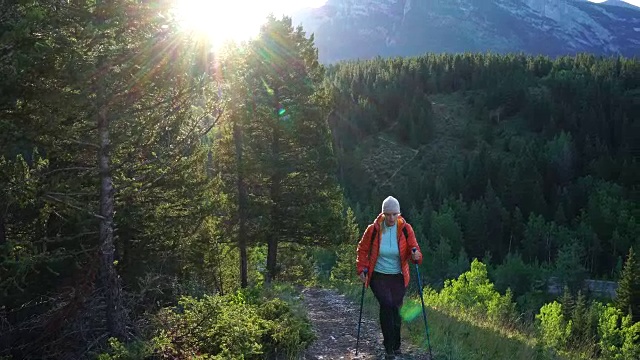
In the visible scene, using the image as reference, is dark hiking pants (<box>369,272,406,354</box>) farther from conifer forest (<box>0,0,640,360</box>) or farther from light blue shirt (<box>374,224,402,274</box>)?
conifer forest (<box>0,0,640,360</box>)

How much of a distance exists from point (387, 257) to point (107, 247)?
148 inches

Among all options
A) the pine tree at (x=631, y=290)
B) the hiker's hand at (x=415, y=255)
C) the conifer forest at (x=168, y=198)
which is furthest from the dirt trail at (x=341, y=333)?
the pine tree at (x=631, y=290)

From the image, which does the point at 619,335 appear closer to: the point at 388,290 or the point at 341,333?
the point at 341,333

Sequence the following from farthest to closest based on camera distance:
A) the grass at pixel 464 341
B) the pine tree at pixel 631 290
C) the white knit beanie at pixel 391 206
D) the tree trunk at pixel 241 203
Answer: the pine tree at pixel 631 290 → the tree trunk at pixel 241 203 → the grass at pixel 464 341 → the white knit beanie at pixel 391 206

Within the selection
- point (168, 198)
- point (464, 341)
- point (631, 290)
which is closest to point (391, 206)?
point (464, 341)

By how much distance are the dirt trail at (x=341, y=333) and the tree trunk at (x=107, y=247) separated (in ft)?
8.99

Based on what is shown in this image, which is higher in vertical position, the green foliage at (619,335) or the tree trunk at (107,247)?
the tree trunk at (107,247)

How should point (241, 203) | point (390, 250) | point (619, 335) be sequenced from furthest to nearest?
point (619, 335), point (241, 203), point (390, 250)

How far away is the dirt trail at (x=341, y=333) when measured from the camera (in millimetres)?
7770

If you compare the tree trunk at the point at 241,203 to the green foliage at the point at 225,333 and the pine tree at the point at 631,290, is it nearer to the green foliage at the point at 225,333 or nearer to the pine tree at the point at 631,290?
the green foliage at the point at 225,333

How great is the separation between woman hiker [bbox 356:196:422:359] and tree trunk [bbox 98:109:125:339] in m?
3.28

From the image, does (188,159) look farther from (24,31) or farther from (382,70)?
(382,70)

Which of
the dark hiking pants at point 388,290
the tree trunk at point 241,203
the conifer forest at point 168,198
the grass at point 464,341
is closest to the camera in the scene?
the conifer forest at point 168,198

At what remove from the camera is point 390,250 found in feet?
22.4
